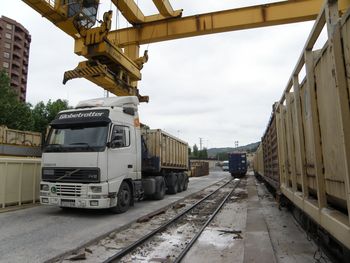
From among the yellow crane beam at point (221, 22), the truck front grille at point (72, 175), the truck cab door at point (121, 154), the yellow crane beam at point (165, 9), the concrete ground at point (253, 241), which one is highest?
the yellow crane beam at point (165, 9)

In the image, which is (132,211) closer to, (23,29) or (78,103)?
(78,103)

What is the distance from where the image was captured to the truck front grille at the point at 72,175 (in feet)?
32.1

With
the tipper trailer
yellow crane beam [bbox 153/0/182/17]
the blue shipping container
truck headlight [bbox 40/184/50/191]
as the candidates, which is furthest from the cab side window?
the blue shipping container

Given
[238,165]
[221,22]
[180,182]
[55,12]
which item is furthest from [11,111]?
[55,12]

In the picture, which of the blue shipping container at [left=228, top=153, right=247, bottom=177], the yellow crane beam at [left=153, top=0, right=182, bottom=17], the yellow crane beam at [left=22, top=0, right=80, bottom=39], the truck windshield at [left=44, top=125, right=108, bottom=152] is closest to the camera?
the truck windshield at [left=44, top=125, right=108, bottom=152]

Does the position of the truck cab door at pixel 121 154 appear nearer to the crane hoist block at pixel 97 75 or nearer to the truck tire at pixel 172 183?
the crane hoist block at pixel 97 75

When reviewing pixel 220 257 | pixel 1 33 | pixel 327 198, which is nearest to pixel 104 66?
pixel 220 257

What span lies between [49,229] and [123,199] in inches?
120

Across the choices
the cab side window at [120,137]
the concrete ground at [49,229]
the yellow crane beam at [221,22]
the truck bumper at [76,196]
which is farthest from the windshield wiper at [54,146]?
the yellow crane beam at [221,22]

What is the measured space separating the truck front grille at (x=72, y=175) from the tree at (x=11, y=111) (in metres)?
36.7

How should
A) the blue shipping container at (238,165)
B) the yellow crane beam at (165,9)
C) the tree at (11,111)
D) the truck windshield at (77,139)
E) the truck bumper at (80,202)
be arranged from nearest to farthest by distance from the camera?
the truck bumper at (80,202) < the truck windshield at (77,139) < the yellow crane beam at (165,9) < the blue shipping container at (238,165) < the tree at (11,111)

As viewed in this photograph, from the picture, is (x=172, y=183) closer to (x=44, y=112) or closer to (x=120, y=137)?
(x=120, y=137)

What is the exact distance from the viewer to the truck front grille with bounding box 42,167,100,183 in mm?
9789

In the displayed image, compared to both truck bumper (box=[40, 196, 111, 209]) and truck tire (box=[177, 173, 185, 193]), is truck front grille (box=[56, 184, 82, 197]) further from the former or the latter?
truck tire (box=[177, 173, 185, 193])
